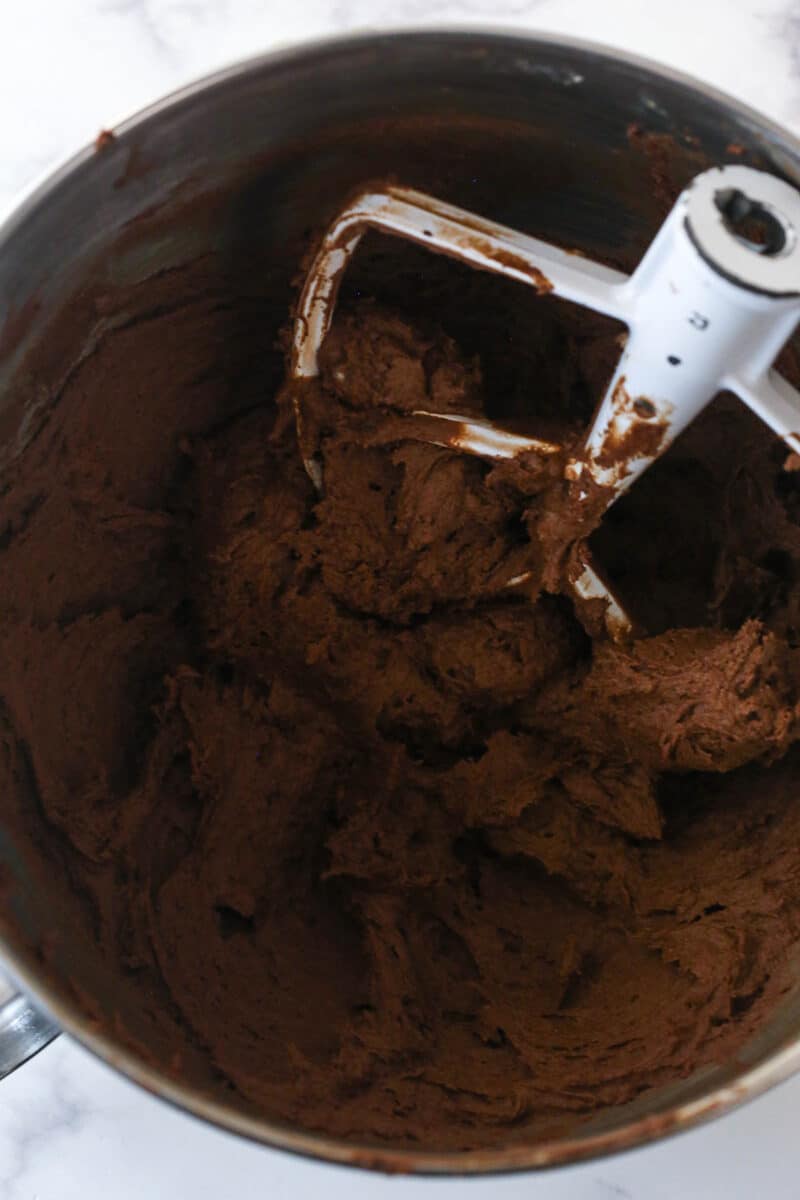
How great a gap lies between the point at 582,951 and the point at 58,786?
61 centimetres

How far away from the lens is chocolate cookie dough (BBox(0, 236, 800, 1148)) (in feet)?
3.54

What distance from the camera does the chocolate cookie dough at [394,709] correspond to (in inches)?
42.4

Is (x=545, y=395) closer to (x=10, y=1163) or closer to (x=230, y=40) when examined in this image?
(x=230, y=40)

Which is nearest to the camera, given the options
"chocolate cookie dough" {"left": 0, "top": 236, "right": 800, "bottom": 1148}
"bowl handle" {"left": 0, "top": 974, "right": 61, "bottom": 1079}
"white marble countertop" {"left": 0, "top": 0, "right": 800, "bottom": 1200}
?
"bowl handle" {"left": 0, "top": 974, "right": 61, "bottom": 1079}

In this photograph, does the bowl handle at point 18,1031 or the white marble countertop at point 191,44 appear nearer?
the bowl handle at point 18,1031

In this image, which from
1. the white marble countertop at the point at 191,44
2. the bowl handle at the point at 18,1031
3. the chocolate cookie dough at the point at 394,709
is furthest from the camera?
the white marble countertop at the point at 191,44

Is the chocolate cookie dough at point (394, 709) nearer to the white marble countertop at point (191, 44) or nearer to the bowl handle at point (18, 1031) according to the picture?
the bowl handle at point (18, 1031)

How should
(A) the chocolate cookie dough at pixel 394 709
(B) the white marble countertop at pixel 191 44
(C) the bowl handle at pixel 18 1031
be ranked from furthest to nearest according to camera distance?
(B) the white marble countertop at pixel 191 44 → (A) the chocolate cookie dough at pixel 394 709 → (C) the bowl handle at pixel 18 1031

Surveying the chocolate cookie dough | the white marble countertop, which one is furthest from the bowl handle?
Answer: the white marble countertop

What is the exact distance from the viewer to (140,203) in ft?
3.22

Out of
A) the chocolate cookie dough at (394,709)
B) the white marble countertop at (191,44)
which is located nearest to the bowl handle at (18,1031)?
the chocolate cookie dough at (394,709)

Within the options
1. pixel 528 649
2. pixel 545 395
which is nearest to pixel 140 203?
pixel 545 395

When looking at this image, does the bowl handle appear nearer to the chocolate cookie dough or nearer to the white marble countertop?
the chocolate cookie dough

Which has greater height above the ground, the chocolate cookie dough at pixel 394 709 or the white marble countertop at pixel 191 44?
the white marble countertop at pixel 191 44
